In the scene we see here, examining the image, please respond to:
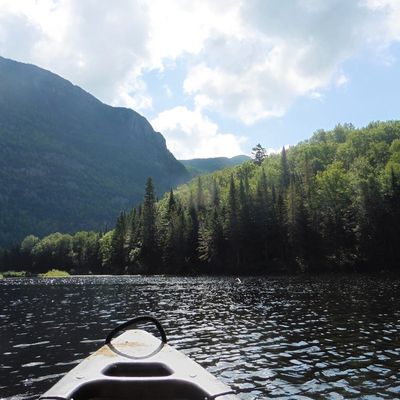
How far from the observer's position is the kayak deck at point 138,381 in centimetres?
724

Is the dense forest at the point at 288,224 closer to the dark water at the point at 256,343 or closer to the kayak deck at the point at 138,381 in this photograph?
the dark water at the point at 256,343

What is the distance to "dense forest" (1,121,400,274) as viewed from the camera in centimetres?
10038

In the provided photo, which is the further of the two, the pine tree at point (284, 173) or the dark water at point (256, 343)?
the pine tree at point (284, 173)

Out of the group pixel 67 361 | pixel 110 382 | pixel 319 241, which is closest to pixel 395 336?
pixel 67 361

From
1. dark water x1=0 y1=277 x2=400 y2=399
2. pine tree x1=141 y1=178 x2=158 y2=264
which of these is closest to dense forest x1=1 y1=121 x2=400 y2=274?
pine tree x1=141 y1=178 x2=158 y2=264

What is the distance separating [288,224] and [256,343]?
3529 inches

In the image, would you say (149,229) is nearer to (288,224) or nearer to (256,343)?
(288,224)

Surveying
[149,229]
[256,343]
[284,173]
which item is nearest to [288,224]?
[284,173]

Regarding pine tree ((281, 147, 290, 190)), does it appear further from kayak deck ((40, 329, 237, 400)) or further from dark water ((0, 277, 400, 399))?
kayak deck ((40, 329, 237, 400))

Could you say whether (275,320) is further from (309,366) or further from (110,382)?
(110,382)

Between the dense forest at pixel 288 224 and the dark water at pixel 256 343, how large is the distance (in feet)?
216

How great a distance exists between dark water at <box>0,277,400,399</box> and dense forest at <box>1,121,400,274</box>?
65986 mm

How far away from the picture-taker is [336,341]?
20.7 meters

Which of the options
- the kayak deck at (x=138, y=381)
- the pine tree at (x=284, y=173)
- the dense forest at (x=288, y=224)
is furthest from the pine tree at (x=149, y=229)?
the kayak deck at (x=138, y=381)
